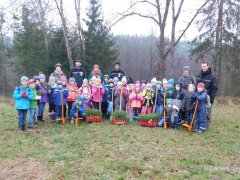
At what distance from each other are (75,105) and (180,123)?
3.84 m

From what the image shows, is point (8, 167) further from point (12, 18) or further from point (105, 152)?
point (12, 18)

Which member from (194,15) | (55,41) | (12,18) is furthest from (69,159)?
(12,18)

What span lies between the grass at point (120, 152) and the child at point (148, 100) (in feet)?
3.18

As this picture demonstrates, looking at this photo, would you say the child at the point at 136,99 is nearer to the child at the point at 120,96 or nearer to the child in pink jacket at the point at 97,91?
the child at the point at 120,96

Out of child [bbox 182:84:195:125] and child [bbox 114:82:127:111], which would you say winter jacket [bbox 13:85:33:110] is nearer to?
child [bbox 114:82:127:111]

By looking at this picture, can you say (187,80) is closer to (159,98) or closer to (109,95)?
(159,98)

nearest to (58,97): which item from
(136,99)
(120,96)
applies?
(120,96)

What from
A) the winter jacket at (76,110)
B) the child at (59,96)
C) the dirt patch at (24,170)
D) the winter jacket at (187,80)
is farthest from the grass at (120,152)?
the winter jacket at (187,80)

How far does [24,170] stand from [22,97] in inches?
130

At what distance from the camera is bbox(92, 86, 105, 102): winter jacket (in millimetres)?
10180

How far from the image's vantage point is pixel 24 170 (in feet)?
17.8

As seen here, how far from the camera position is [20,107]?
8.22 m

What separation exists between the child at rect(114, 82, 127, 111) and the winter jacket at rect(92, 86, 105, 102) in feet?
1.85

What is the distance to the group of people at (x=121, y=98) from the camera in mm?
8773
